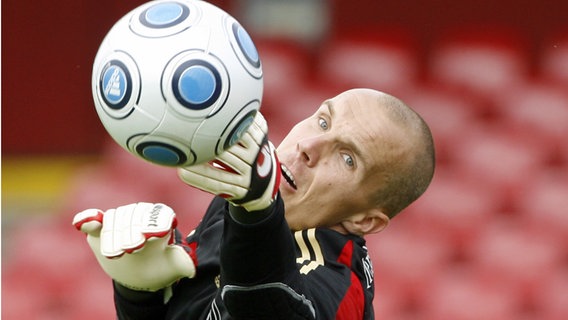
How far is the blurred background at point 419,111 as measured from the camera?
16.4 feet

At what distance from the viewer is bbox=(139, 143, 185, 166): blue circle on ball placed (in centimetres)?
174

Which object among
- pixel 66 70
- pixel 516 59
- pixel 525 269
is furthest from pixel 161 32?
pixel 66 70

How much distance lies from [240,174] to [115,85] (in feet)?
0.78

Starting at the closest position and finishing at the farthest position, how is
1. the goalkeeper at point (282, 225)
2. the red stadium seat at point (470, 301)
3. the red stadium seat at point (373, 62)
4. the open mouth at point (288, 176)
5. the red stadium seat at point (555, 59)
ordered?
the goalkeeper at point (282, 225) < the open mouth at point (288, 176) < the red stadium seat at point (470, 301) < the red stadium seat at point (555, 59) < the red stadium seat at point (373, 62)

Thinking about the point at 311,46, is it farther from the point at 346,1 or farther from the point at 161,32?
the point at 161,32

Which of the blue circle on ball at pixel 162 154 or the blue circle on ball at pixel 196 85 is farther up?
the blue circle on ball at pixel 196 85

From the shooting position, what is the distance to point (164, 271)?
1997mm

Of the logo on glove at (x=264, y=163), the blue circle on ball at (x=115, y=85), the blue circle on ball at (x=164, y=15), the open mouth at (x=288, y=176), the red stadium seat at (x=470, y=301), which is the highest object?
the blue circle on ball at (x=164, y=15)

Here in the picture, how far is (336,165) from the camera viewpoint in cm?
230

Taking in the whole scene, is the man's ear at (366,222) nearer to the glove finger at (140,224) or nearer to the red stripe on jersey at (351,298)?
the red stripe on jersey at (351,298)

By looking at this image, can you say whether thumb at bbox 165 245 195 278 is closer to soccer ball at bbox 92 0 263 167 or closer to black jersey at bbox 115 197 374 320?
black jersey at bbox 115 197 374 320

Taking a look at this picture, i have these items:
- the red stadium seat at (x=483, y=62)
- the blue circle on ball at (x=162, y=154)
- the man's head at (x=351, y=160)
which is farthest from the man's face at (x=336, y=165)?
the red stadium seat at (x=483, y=62)

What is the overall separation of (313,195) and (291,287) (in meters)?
0.42

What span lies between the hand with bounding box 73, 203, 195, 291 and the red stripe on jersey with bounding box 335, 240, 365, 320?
29 centimetres
